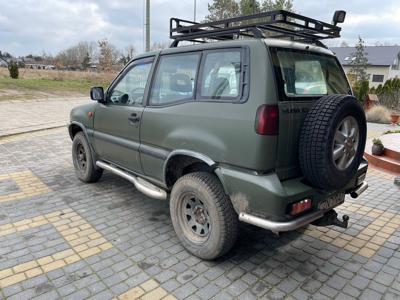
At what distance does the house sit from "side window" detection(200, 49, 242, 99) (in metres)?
46.7

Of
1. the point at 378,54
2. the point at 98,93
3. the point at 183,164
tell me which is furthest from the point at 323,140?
the point at 378,54

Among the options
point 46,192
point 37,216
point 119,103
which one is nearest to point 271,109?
point 119,103

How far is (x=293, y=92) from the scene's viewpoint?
278 cm

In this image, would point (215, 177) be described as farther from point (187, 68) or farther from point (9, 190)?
point (9, 190)

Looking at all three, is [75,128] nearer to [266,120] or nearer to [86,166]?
[86,166]

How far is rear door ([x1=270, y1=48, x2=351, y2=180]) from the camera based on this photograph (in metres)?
2.63

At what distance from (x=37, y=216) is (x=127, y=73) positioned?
2035 mm

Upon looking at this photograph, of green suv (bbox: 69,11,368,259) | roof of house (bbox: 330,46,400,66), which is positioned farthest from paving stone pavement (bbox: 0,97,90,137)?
roof of house (bbox: 330,46,400,66)

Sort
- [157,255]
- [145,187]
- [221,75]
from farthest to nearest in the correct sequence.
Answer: [145,187] → [157,255] → [221,75]

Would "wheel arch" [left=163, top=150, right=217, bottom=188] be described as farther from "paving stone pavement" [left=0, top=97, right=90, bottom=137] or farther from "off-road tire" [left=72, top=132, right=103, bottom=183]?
"paving stone pavement" [left=0, top=97, right=90, bottom=137]

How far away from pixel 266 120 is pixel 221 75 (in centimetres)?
68

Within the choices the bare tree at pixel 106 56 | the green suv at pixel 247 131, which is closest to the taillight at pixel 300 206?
the green suv at pixel 247 131

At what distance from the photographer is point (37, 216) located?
3.92 metres

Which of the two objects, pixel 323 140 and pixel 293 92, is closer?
pixel 323 140
